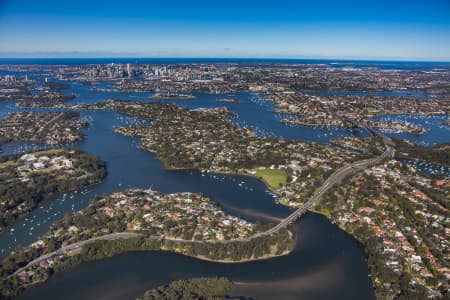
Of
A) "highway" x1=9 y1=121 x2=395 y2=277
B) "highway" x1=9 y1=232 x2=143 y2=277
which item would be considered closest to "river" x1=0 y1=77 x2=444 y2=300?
"highway" x1=9 y1=121 x2=395 y2=277

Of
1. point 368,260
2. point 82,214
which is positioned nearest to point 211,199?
point 82,214

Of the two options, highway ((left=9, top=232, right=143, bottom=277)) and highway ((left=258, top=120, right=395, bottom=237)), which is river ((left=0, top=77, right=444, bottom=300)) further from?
highway ((left=9, top=232, right=143, bottom=277))

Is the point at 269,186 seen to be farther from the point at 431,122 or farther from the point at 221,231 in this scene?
the point at 431,122

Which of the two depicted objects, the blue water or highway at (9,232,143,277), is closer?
highway at (9,232,143,277)

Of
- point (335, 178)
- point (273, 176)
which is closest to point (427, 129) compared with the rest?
point (335, 178)

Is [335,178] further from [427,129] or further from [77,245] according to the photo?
[427,129]

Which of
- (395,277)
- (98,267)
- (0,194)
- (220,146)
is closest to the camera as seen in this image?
(395,277)

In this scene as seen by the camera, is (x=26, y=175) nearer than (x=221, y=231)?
No

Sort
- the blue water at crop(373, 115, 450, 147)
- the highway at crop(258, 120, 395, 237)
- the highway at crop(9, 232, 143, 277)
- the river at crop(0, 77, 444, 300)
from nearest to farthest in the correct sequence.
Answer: the river at crop(0, 77, 444, 300), the highway at crop(9, 232, 143, 277), the highway at crop(258, 120, 395, 237), the blue water at crop(373, 115, 450, 147)
